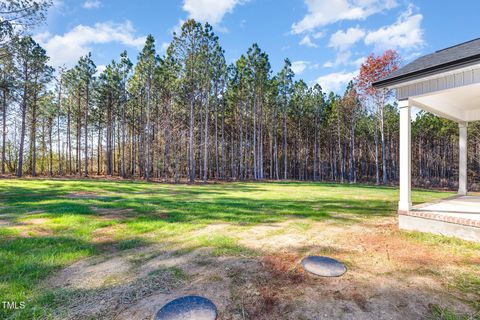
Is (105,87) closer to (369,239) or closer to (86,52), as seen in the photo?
(86,52)

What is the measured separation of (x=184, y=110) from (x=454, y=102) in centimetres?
2126

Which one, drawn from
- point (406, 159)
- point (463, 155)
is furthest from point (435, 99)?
point (463, 155)

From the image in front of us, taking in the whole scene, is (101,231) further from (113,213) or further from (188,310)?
(188,310)

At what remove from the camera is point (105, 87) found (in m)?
22.9

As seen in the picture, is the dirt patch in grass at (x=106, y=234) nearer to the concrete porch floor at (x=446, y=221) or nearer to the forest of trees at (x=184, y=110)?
the concrete porch floor at (x=446, y=221)

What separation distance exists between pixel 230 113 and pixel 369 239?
24696 mm

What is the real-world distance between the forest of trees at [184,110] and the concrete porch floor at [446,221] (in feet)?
50.6

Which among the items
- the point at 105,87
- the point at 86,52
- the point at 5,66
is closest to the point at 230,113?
the point at 105,87

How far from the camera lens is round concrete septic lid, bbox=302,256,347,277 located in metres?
2.95

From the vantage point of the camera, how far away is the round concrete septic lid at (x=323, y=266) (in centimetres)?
295

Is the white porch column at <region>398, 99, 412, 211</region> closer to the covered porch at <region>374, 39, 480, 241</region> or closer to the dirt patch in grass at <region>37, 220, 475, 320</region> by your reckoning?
the covered porch at <region>374, 39, 480, 241</region>

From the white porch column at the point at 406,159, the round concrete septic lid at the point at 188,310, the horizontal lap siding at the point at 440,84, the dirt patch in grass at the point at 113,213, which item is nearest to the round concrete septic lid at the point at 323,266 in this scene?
the round concrete septic lid at the point at 188,310

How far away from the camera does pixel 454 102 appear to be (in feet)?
21.3

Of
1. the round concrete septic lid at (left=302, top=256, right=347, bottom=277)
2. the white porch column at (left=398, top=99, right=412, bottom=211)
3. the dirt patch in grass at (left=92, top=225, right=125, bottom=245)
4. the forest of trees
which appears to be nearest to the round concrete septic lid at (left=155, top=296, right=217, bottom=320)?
the round concrete septic lid at (left=302, top=256, right=347, bottom=277)
